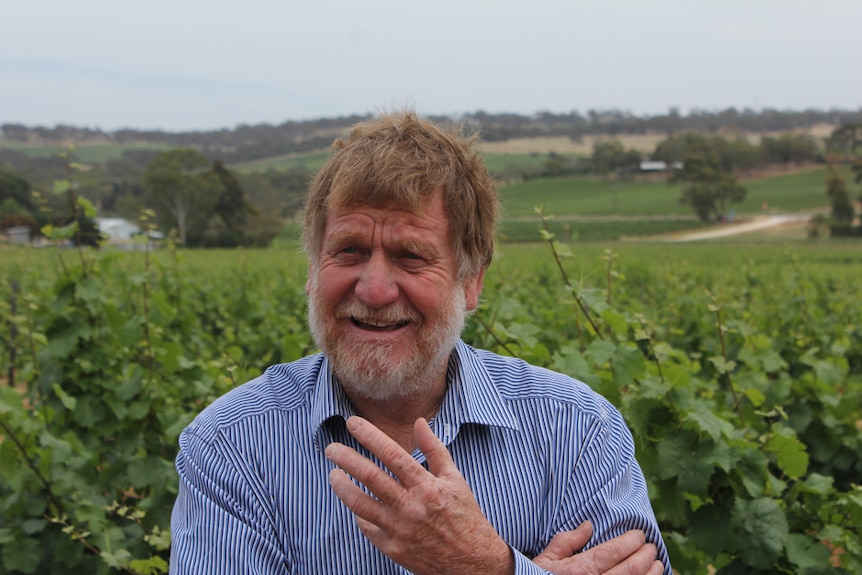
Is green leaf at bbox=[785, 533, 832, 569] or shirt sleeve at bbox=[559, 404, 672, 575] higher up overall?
shirt sleeve at bbox=[559, 404, 672, 575]

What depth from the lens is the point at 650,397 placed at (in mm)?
2793

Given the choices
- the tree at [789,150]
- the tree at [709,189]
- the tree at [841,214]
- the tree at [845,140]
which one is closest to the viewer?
the tree at [841,214]

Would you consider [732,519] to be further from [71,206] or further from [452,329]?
[71,206]

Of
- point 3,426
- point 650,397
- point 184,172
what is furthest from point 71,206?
point 184,172

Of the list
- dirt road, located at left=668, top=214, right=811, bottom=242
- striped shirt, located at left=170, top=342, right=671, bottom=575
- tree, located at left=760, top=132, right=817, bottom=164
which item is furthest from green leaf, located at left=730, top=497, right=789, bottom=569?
tree, located at left=760, top=132, right=817, bottom=164

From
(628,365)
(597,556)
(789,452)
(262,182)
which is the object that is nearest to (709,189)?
(262,182)

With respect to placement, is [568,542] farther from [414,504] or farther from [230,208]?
[230,208]

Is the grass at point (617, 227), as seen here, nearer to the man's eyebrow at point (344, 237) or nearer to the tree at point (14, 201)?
the tree at point (14, 201)

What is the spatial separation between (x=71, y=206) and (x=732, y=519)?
346cm

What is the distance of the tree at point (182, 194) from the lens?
55.7 m

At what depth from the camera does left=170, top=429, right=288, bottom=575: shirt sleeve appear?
1.60 meters

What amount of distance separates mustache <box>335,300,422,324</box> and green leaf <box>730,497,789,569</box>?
5.15 ft

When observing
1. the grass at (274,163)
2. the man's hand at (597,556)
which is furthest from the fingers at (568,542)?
the grass at (274,163)

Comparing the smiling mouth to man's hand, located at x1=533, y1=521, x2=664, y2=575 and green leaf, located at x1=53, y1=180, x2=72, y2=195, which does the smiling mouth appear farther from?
green leaf, located at x1=53, y1=180, x2=72, y2=195
